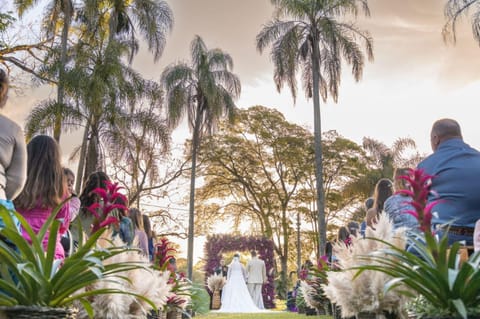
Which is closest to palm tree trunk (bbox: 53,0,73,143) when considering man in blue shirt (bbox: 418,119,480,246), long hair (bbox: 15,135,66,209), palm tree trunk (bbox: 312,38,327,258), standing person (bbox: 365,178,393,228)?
palm tree trunk (bbox: 312,38,327,258)

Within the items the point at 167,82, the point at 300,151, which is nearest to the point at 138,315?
the point at 167,82

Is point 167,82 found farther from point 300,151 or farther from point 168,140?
point 300,151

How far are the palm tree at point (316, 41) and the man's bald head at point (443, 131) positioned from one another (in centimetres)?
1558

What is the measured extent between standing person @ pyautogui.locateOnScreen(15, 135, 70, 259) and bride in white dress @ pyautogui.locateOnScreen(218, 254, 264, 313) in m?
16.8

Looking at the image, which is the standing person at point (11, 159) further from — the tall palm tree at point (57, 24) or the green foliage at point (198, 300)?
the tall palm tree at point (57, 24)

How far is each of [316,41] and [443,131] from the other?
675 inches

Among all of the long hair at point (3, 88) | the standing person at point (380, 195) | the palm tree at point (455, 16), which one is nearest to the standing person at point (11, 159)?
the long hair at point (3, 88)

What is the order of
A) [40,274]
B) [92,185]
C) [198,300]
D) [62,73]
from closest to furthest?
[40,274], [92,185], [198,300], [62,73]

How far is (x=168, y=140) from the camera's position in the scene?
65.8ft

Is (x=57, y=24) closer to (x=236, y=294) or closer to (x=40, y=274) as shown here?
(x=236, y=294)

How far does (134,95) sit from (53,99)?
115 inches

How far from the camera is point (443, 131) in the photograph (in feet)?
10.9

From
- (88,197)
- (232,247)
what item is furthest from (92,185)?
(232,247)

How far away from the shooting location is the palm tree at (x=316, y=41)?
1928 cm
